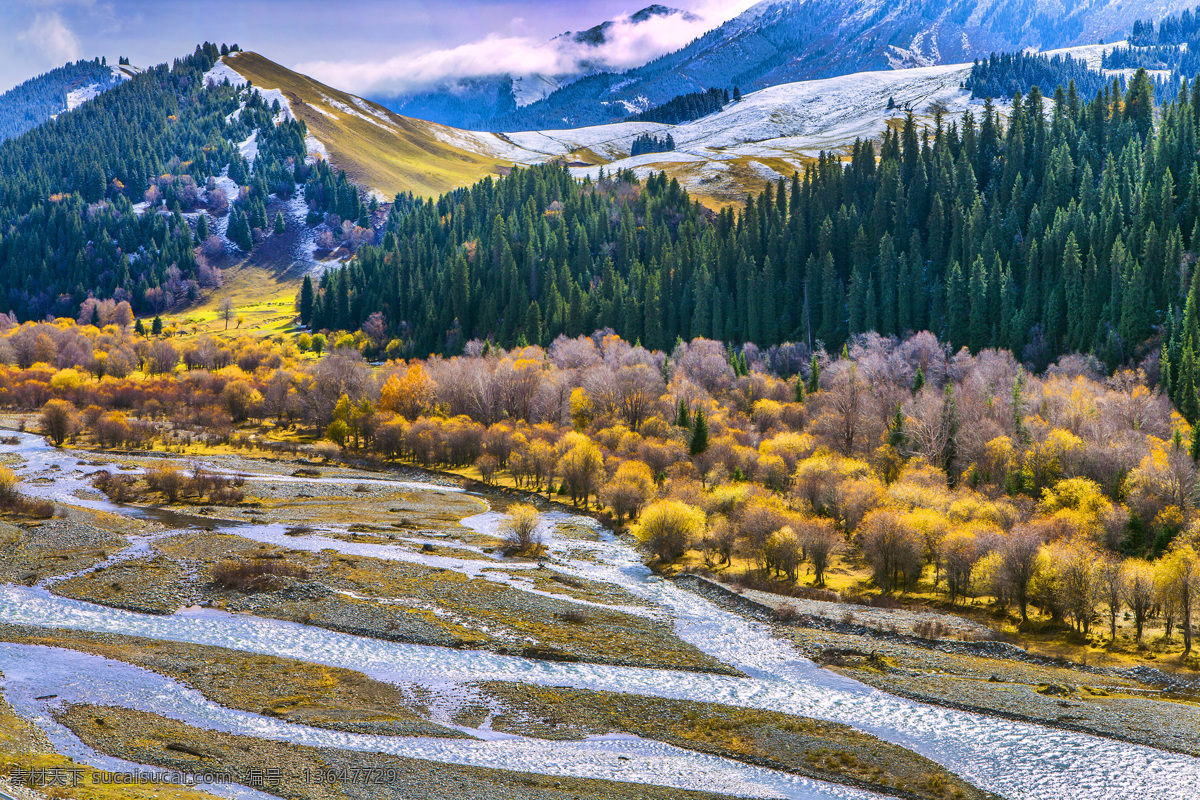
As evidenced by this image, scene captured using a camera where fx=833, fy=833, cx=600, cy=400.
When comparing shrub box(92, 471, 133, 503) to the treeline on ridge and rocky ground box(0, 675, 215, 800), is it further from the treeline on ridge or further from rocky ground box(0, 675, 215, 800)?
the treeline on ridge

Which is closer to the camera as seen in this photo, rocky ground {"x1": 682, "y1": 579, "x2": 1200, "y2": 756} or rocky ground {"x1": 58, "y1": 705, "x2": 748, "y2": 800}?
rocky ground {"x1": 58, "y1": 705, "x2": 748, "y2": 800}

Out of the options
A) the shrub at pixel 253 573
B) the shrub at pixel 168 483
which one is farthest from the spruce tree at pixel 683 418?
the shrub at pixel 168 483

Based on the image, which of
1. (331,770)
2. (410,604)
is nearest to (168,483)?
(410,604)

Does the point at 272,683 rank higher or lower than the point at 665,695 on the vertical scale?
higher

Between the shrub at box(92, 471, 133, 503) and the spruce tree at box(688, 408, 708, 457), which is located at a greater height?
the spruce tree at box(688, 408, 708, 457)

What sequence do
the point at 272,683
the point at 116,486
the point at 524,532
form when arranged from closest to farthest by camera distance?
1. the point at 272,683
2. the point at 524,532
3. the point at 116,486

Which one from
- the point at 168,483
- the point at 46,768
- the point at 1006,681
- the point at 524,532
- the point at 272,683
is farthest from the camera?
the point at 168,483

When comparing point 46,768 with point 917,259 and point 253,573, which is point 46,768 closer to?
point 253,573

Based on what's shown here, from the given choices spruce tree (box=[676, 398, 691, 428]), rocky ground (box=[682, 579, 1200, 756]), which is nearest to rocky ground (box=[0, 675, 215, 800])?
rocky ground (box=[682, 579, 1200, 756])

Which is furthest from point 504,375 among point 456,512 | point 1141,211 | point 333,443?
point 1141,211
